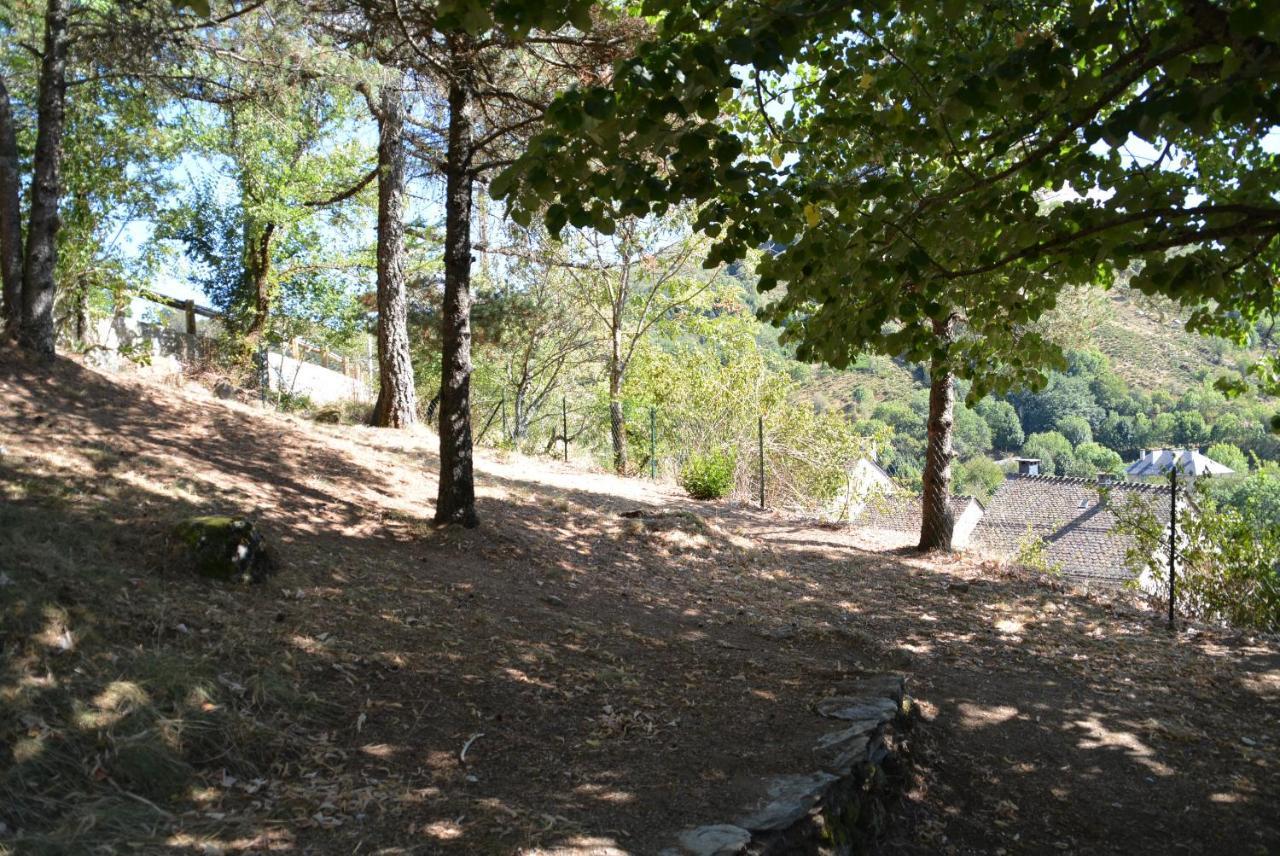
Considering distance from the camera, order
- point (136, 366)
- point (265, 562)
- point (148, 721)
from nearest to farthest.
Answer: point (148, 721) < point (265, 562) < point (136, 366)

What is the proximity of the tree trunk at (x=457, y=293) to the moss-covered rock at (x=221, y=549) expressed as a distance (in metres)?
2.22

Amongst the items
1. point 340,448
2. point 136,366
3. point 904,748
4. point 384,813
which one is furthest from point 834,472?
point 384,813

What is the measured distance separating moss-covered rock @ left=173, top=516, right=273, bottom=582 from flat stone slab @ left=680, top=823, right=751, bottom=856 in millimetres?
3165

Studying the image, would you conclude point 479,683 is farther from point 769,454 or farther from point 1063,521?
point 1063,521

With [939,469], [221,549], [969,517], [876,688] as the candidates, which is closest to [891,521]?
[939,469]

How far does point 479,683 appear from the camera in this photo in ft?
14.8

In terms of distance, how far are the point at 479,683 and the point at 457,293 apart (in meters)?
3.73

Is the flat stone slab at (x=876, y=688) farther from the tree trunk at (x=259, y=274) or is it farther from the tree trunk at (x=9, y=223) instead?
the tree trunk at (x=259, y=274)

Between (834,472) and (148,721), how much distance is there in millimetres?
14934

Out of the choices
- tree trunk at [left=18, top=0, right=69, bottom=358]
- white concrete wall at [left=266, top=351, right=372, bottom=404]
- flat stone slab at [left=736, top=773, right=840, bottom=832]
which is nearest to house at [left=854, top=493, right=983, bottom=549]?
flat stone slab at [left=736, top=773, right=840, bottom=832]

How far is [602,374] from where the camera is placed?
32.2 metres

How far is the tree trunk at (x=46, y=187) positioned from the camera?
8.55 meters

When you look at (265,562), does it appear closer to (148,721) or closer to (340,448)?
(148,721)

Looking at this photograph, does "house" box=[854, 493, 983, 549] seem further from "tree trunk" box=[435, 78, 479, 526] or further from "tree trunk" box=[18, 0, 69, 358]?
"tree trunk" box=[18, 0, 69, 358]
